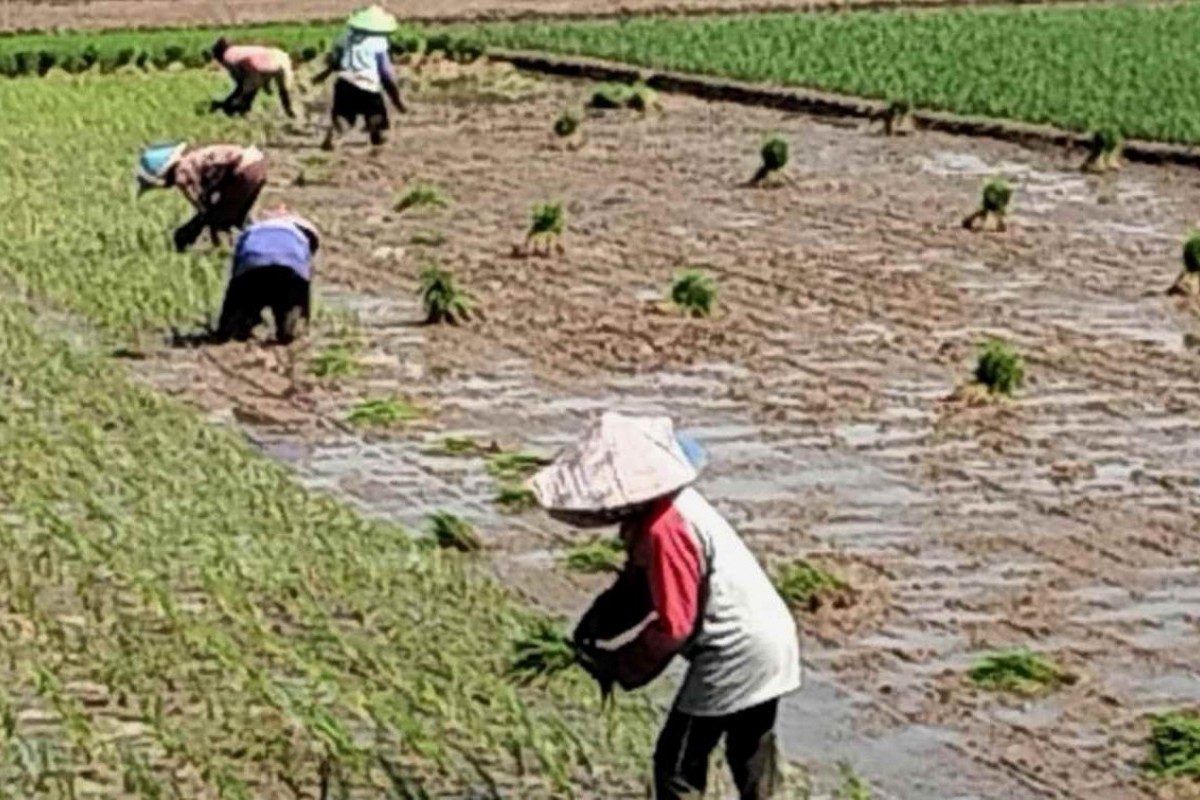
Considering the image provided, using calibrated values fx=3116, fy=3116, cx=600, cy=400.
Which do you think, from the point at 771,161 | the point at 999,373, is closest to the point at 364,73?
the point at 771,161

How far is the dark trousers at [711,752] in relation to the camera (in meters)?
5.27

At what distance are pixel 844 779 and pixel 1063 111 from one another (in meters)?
13.9

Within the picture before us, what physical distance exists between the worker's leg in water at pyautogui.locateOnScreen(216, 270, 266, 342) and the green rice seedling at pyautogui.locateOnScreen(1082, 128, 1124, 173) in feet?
22.5

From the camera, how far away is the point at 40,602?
24.4 feet

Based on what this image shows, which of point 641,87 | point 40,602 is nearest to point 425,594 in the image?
point 40,602

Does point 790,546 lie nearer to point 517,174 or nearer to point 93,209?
point 93,209

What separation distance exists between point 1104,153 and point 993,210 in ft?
9.32

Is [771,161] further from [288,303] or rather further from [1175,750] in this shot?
[1175,750]

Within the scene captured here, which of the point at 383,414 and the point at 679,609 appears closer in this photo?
the point at 679,609

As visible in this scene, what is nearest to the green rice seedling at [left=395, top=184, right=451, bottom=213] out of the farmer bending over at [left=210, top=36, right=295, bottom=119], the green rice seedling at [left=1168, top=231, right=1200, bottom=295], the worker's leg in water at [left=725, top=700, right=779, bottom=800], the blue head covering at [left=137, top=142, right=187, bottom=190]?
the blue head covering at [left=137, top=142, right=187, bottom=190]

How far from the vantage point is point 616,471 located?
4980mm

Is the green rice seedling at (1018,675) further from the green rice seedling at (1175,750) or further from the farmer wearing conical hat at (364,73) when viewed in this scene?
the farmer wearing conical hat at (364,73)

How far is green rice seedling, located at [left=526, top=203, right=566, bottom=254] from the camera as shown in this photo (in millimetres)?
13531

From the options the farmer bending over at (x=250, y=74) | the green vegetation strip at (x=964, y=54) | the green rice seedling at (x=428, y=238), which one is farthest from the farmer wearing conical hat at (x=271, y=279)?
the farmer bending over at (x=250, y=74)
